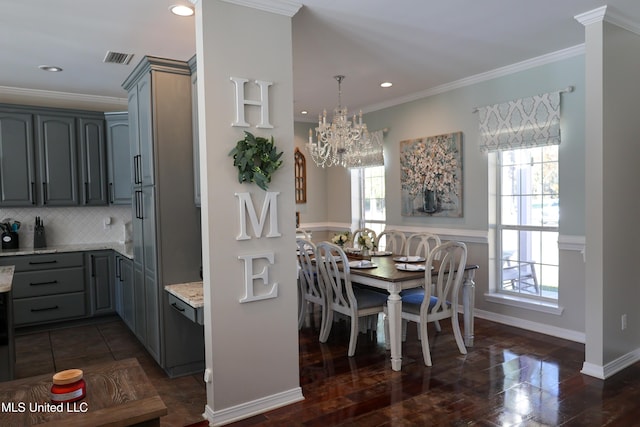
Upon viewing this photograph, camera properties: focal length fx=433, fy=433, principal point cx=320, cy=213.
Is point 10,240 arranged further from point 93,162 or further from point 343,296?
point 343,296

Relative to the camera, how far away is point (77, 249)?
4.94 m

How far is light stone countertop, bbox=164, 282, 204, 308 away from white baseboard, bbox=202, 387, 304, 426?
662 millimetres

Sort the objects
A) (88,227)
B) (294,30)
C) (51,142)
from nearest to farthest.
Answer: (294,30), (51,142), (88,227)

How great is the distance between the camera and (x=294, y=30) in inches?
134

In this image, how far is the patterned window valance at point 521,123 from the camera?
13.7 ft

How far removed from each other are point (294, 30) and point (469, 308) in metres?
2.86

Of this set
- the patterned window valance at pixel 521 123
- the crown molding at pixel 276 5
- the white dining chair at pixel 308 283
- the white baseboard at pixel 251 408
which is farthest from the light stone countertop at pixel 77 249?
the patterned window valance at pixel 521 123

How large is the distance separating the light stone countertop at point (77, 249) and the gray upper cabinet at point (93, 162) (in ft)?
1.72

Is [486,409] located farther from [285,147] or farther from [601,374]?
[285,147]

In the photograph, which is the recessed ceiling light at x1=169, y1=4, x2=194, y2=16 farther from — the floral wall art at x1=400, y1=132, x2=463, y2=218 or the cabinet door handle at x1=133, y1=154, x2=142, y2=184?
the floral wall art at x1=400, y1=132, x2=463, y2=218

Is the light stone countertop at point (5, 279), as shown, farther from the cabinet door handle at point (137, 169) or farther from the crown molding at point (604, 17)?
the crown molding at point (604, 17)

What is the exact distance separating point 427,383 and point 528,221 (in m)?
2.26

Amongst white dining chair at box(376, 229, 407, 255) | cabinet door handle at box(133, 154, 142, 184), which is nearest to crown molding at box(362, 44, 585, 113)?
white dining chair at box(376, 229, 407, 255)

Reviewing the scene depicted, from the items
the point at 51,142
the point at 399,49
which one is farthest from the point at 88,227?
the point at 399,49
